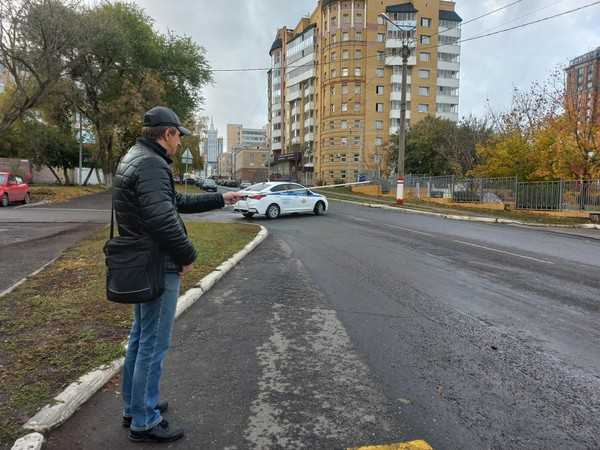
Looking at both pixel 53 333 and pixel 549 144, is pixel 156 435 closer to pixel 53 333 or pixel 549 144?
pixel 53 333

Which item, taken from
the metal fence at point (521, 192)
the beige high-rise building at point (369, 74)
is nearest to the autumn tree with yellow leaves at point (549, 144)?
the metal fence at point (521, 192)

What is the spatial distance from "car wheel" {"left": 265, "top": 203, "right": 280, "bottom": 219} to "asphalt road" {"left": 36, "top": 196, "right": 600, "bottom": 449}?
958 cm

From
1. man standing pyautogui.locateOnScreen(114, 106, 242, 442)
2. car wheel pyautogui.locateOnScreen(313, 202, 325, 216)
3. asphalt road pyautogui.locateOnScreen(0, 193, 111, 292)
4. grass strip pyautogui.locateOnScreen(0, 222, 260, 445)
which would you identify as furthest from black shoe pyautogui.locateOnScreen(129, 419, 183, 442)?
car wheel pyautogui.locateOnScreen(313, 202, 325, 216)

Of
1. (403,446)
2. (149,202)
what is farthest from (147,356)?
(403,446)

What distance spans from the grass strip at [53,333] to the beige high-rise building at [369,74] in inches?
2388

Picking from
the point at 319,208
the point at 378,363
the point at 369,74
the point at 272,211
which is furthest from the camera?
the point at 369,74

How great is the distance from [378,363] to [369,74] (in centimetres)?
7142

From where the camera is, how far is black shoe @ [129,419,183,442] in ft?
8.61

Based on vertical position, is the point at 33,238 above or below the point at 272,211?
below

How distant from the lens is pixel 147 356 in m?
2.73

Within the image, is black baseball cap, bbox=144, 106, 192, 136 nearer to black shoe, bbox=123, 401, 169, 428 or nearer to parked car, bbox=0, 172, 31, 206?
black shoe, bbox=123, 401, 169, 428

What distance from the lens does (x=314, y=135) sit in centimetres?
7806

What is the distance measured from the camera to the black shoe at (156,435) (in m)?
2.62

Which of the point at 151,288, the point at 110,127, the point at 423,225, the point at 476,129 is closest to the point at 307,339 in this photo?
the point at 151,288
